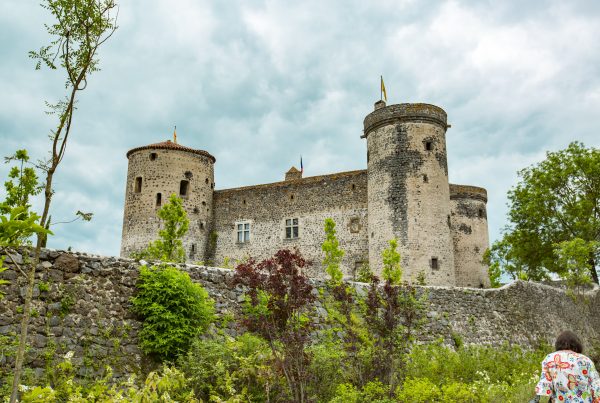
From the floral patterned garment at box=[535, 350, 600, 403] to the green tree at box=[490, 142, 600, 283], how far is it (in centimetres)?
2585

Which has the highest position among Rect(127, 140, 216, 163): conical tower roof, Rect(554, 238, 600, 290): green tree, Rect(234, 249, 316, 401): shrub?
Rect(127, 140, 216, 163): conical tower roof

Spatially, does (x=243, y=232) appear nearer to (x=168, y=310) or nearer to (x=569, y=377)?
(x=168, y=310)

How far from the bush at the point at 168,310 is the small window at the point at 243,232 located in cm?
2511

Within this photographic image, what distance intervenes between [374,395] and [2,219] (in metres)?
6.06

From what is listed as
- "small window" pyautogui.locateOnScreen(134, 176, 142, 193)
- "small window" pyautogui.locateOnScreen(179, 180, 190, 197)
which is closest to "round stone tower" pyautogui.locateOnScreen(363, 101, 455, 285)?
"small window" pyautogui.locateOnScreen(179, 180, 190, 197)

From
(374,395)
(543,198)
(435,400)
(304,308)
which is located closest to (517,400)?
(435,400)

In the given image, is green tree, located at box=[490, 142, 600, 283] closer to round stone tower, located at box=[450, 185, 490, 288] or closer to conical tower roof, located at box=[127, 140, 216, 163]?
round stone tower, located at box=[450, 185, 490, 288]

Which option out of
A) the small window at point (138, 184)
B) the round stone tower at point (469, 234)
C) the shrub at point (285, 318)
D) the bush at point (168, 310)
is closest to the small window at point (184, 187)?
the small window at point (138, 184)

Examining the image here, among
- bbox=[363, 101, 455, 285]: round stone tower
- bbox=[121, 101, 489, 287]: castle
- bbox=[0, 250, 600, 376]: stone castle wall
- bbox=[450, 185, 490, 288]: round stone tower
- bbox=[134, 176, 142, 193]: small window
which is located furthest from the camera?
bbox=[134, 176, 142, 193]: small window

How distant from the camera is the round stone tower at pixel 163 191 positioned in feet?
112

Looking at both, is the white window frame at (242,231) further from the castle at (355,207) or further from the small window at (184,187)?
the small window at (184,187)

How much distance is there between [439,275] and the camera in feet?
92.7

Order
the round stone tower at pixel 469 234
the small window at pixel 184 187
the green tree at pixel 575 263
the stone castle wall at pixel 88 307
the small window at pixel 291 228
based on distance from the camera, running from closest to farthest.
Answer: the stone castle wall at pixel 88 307
the green tree at pixel 575 263
the round stone tower at pixel 469 234
the small window at pixel 291 228
the small window at pixel 184 187

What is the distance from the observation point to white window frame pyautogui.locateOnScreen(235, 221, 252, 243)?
117ft
